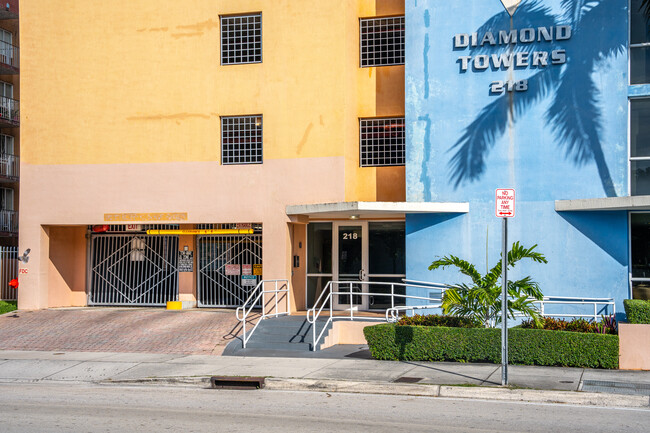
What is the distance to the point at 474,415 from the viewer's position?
36.4 feet

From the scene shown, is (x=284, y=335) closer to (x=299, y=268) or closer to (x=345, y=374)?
(x=299, y=268)

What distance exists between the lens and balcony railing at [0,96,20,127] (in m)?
33.1

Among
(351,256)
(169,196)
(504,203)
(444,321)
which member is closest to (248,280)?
(351,256)

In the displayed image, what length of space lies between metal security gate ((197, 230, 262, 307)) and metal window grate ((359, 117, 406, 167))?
431 cm

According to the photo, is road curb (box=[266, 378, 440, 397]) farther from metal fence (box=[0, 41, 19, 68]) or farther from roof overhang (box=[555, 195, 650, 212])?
metal fence (box=[0, 41, 19, 68])

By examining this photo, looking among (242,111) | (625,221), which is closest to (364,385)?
(625,221)

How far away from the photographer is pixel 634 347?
48.6 ft

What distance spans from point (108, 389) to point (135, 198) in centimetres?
973

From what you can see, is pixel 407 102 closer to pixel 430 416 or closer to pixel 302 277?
pixel 302 277

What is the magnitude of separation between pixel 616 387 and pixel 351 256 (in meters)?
10.9

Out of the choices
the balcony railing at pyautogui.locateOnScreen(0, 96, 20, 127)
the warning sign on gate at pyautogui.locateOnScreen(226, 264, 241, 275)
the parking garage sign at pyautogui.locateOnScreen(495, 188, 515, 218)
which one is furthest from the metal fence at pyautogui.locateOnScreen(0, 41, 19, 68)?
the parking garage sign at pyautogui.locateOnScreen(495, 188, 515, 218)

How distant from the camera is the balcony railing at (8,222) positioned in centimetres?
3325

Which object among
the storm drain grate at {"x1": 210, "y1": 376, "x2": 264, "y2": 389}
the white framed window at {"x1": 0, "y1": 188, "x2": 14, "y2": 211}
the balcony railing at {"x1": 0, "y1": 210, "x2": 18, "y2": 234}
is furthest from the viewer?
the white framed window at {"x1": 0, "y1": 188, "x2": 14, "y2": 211}

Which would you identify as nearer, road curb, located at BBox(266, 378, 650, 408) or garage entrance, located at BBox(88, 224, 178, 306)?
road curb, located at BBox(266, 378, 650, 408)
